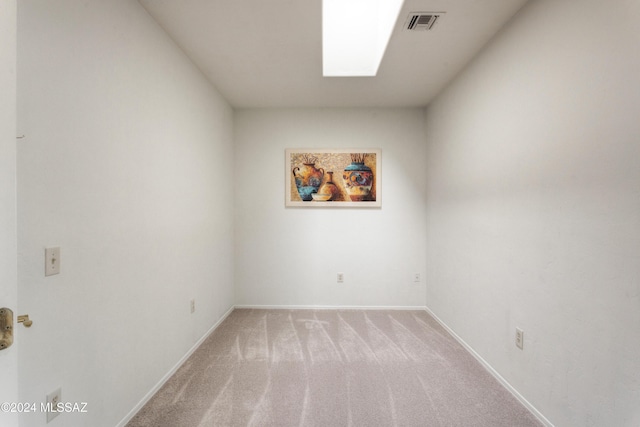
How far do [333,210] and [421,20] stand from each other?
7.11 feet

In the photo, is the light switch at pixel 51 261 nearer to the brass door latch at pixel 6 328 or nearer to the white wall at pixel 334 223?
the brass door latch at pixel 6 328

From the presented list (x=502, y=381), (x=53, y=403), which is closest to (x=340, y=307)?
(x=502, y=381)

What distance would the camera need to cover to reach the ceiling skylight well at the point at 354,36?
91.4 inches

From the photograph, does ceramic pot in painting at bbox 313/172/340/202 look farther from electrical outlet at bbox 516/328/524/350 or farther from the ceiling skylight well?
electrical outlet at bbox 516/328/524/350

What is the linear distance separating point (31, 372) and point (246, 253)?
253 cm

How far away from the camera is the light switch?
1.15m

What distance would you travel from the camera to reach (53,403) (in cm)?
118

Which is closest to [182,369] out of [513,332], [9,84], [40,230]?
[40,230]

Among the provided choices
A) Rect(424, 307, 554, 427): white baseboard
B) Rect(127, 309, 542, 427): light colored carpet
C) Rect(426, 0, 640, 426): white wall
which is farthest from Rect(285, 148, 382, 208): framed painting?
Rect(424, 307, 554, 427): white baseboard

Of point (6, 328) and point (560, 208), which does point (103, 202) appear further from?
point (560, 208)

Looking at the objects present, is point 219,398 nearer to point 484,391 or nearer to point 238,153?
point 484,391

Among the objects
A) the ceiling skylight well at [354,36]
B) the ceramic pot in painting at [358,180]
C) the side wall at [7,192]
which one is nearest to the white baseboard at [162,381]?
the side wall at [7,192]

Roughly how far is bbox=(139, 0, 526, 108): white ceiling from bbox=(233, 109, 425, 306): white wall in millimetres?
339

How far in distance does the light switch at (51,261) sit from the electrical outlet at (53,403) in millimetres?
503
